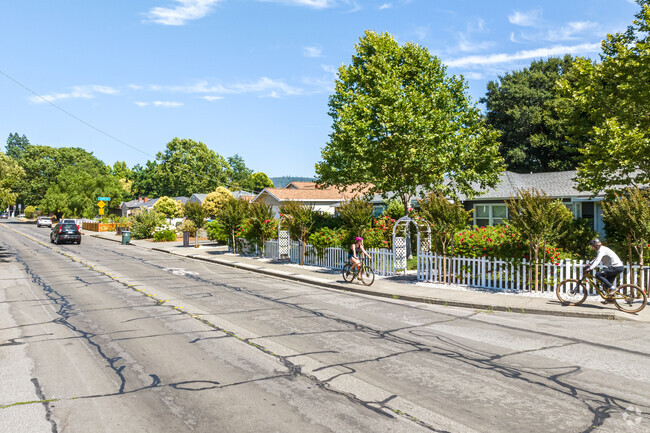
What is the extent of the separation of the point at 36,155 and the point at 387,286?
107 m

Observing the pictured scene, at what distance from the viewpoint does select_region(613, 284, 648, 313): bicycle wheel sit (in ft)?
38.8

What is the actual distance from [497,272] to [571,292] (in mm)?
3070

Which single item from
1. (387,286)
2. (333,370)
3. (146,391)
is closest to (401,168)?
(387,286)

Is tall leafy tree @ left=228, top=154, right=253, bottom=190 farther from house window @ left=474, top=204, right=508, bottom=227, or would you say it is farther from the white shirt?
the white shirt

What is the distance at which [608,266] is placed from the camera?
40.5 feet

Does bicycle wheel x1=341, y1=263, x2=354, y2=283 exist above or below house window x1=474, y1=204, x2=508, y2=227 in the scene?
below

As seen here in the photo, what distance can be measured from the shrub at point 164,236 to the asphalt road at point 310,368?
27904 mm

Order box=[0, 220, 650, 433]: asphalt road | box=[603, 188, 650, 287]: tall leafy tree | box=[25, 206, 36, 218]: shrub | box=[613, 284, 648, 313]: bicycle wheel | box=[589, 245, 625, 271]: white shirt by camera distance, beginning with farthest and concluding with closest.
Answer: box=[25, 206, 36, 218]: shrub
box=[603, 188, 650, 287]: tall leafy tree
box=[589, 245, 625, 271]: white shirt
box=[613, 284, 648, 313]: bicycle wheel
box=[0, 220, 650, 433]: asphalt road

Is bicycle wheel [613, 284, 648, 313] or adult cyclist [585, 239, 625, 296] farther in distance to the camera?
adult cyclist [585, 239, 625, 296]

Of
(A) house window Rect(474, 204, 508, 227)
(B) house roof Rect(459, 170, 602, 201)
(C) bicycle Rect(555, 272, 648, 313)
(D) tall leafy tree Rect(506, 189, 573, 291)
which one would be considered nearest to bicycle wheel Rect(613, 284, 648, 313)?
(C) bicycle Rect(555, 272, 648, 313)

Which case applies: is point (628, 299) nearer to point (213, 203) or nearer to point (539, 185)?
point (539, 185)

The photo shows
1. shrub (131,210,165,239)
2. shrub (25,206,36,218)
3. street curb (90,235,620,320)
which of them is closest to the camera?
street curb (90,235,620,320)

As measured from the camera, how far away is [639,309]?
1158 cm

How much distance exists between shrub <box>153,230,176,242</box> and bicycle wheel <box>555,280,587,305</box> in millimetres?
34141
